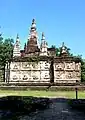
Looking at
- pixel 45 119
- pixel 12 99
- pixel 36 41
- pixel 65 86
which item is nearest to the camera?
pixel 45 119

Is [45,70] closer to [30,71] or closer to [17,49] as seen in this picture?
[30,71]

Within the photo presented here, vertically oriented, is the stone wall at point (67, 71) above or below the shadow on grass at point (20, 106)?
above

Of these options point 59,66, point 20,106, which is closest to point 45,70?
point 59,66

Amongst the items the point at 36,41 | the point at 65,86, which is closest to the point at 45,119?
the point at 65,86

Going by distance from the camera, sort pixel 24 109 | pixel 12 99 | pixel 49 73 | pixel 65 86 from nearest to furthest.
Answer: pixel 24 109
pixel 12 99
pixel 65 86
pixel 49 73

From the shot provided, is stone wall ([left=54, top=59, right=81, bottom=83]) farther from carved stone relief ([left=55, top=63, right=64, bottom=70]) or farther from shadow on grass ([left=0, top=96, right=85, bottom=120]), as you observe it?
shadow on grass ([left=0, top=96, right=85, bottom=120])

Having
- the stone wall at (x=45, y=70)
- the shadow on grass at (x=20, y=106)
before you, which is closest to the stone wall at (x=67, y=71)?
the stone wall at (x=45, y=70)

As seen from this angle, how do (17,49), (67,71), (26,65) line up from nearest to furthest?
1. (67,71)
2. (26,65)
3. (17,49)

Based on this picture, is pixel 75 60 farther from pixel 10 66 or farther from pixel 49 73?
pixel 10 66

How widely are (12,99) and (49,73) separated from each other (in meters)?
24.6

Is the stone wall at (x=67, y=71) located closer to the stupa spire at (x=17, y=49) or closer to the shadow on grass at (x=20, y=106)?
the stupa spire at (x=17, y=49)

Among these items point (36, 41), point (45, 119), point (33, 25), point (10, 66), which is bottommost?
point (45, 119)

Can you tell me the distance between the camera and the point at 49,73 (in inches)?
1516

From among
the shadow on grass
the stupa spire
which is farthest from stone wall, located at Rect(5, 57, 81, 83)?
the shadow on grass
